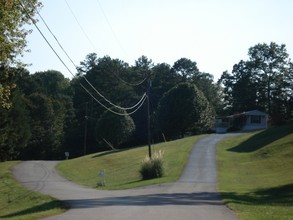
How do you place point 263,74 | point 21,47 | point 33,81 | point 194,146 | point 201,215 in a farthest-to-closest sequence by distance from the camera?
point 263,74 < point 33,81 < point 194,146 < point 21,47 < point 201,215

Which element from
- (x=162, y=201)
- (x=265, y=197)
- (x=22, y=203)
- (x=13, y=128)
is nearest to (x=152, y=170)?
(x=22, y=203)

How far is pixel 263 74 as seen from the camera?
109 metres

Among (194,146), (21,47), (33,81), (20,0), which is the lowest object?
(194,146)

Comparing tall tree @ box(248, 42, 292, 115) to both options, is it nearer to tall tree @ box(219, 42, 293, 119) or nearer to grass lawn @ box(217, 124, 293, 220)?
tall tree @ box(219, 42, 293, 119)

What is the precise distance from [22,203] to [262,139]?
38.5 m

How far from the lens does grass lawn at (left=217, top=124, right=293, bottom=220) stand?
681 inches

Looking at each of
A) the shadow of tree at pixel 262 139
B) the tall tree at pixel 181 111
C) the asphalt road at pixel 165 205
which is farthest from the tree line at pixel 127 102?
the asphalt road at pixel 165 205

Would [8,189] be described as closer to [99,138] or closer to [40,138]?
[99,138]

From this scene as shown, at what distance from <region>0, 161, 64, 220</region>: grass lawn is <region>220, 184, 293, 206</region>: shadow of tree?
6.99 meters

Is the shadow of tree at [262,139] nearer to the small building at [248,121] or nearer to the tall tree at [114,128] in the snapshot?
the tall tree at [114,128]

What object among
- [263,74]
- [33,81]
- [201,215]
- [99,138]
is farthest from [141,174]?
[263,74]

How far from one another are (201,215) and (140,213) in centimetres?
191

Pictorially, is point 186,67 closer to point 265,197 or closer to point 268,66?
point 268,66

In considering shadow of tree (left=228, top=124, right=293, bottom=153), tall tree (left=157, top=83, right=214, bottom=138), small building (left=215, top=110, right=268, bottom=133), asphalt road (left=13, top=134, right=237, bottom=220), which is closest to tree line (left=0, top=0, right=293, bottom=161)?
tall tree (left=157, top=83, right=214, bottom=138)
